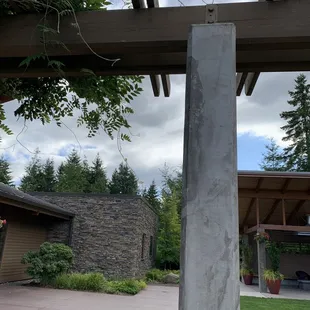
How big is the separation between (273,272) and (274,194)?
255 cm

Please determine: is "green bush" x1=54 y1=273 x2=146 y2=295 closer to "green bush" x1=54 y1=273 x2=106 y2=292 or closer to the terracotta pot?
"green bush" x1=54 y1=273 x2=106 y2=292

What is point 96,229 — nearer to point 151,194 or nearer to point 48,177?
point 151,194

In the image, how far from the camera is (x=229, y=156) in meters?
1.17

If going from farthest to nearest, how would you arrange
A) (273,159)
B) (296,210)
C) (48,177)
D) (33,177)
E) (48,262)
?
1. (48,177)
2. (33,177)
3. (273,159)
4. (296,210)
5. (48,262)

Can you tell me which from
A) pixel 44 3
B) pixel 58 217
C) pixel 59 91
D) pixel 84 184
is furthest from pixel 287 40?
pixel 84 184

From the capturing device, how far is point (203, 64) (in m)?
1.27

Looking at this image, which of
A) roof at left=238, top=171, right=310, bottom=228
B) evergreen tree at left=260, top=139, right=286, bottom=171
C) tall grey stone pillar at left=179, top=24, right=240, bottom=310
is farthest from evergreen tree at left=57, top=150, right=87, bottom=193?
tall grey stone pillar at left=179, top=24, right=240, bottom=310

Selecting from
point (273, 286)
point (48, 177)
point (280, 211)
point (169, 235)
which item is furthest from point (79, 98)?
point (48, 177)

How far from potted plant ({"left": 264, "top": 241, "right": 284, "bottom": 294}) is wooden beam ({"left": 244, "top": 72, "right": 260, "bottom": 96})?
9.48 metres

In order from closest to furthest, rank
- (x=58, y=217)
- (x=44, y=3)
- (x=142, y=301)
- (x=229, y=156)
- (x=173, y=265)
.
Answer: 1. (x=229, y=156)
2. (x=44, y=3)
3. (x=142, y=301)
4. (x=58, y=217)
5. (x=173, y=265)

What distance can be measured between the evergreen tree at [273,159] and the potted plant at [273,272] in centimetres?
1724

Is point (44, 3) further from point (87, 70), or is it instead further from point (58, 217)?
point (58, 217)

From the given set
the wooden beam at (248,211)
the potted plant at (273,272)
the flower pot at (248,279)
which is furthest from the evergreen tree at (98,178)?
the potted plant at (273,272)

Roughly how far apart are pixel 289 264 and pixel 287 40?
1474cm
